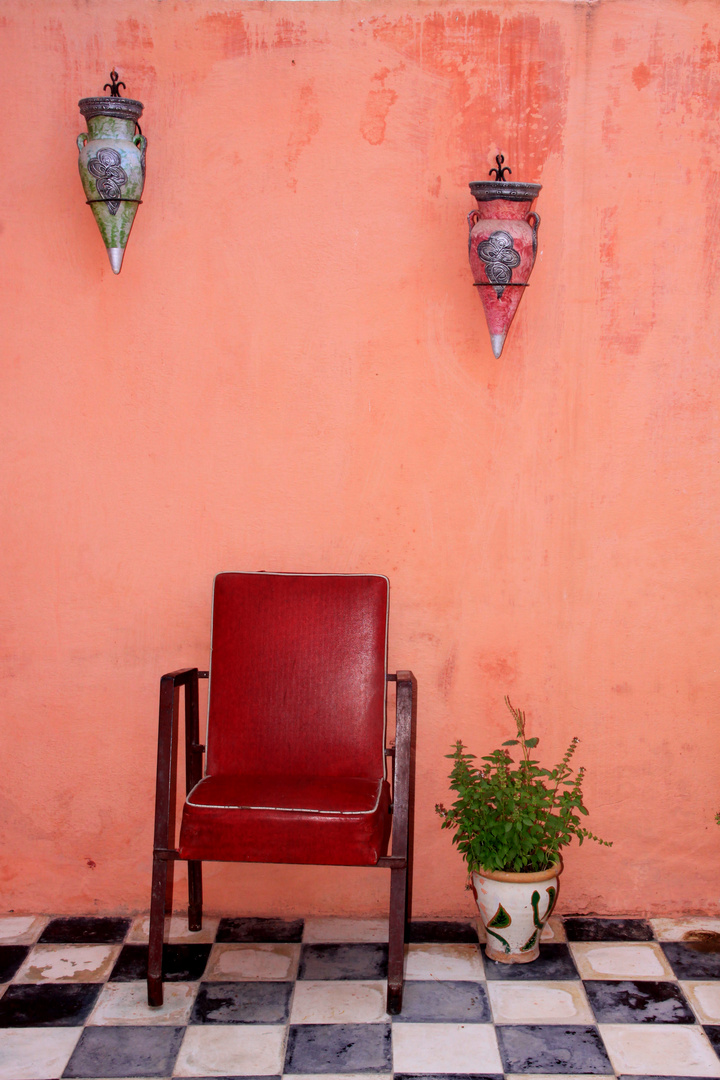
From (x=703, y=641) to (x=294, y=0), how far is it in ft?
7.13

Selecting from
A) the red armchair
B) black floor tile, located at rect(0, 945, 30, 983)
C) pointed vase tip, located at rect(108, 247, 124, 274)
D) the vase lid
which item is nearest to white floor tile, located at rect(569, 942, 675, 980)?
the red armchair

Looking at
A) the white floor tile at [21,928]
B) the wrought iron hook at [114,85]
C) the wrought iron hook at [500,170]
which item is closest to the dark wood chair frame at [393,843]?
the white floor tile at [21,928]

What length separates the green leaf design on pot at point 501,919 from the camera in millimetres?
2496

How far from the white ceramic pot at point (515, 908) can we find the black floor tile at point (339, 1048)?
43cm

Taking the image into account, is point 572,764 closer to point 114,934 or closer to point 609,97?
point 114,934

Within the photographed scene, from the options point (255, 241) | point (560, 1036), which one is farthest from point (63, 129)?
point (560, 1036)

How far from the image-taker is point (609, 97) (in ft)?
8.59

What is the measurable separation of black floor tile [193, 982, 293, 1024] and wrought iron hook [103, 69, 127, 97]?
2.42 m

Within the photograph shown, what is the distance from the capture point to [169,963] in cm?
252

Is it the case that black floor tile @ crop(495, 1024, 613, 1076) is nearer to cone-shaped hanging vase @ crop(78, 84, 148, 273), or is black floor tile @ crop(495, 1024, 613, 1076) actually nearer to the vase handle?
the vase handle

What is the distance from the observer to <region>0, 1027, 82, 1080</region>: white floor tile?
208cm

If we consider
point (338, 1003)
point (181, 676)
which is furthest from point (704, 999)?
point (181, 676)

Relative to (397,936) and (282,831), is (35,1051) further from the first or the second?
(397,936)

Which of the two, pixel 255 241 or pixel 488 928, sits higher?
pixel 255 241
